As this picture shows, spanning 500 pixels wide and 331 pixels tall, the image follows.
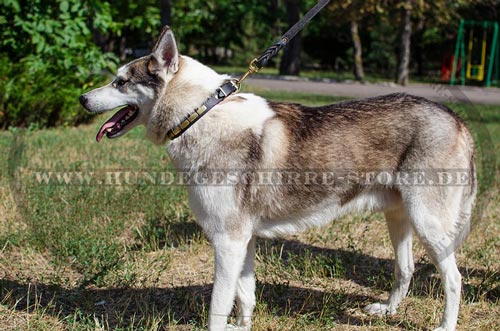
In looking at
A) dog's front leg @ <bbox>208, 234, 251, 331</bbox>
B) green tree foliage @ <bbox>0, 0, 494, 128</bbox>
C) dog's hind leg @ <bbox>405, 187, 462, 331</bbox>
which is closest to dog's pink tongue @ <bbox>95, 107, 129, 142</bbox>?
dog's front leg @ <bbox>208, 234, 251, 331</bbox>

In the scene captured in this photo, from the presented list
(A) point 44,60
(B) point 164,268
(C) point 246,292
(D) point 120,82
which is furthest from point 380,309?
(A) point 44,60

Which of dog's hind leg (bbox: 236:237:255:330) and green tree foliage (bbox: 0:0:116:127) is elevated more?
green tree foliage (bbox: 0:0:116:127)

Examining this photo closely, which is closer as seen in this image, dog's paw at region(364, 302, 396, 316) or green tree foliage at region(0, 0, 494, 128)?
dog's paw at region(364, 302, 396, 316)

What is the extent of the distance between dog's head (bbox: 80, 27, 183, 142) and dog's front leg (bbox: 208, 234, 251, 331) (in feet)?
3.09

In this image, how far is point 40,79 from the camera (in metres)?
10.3

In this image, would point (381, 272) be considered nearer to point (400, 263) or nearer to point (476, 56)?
point (400, 263)

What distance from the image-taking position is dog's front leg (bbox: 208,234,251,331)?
11.4 ft

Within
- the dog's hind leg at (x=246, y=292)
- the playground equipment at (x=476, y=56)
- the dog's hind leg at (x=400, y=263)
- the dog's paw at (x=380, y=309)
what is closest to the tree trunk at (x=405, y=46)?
the playground equipment at (x=476, y=56)

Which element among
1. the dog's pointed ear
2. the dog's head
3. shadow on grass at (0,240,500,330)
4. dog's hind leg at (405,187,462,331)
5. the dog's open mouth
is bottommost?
shadow on grass at (0,240,500,330)

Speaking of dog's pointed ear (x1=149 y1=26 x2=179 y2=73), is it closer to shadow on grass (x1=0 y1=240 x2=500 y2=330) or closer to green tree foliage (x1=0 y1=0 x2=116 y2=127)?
shadow on grass (x1=0 y1=240 x2=500 y2=330)

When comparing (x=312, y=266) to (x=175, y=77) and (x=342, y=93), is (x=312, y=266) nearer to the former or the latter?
(x=175, y=77)

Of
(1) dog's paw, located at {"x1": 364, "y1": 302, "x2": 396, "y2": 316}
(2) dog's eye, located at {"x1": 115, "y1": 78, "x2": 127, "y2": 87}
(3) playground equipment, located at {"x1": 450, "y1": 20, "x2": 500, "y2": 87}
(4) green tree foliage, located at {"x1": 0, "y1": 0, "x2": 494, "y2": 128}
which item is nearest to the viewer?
(2) dog's eye, located at {"x1": 115, "y1": 78, "x2": 127, "y2": 87}


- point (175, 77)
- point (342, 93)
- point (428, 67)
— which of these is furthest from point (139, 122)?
point (428, 67)

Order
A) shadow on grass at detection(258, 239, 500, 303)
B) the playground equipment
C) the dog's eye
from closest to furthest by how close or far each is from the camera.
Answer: the dog's eye
shadow on grass at detection(258, 239, 500, 303)
the playground equipment
